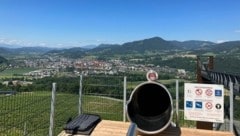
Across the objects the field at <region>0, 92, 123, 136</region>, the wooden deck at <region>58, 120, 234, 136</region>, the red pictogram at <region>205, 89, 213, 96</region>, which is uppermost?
the red pictogram at <region>205, 89, 213, 96</region>

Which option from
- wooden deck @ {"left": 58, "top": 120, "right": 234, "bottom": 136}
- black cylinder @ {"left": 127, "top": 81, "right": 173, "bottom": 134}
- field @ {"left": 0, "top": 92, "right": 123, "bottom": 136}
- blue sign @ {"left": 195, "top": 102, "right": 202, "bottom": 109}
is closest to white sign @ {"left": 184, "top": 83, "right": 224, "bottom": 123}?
blue sign @ {"left": 195, "top": 102, "right": 202, "bottom": 109}

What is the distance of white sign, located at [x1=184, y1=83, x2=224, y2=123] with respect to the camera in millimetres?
5277

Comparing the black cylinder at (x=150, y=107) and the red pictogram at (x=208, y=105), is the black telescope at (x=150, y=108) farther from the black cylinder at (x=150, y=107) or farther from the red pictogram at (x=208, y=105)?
the red pictogram at (x=208, y=105)

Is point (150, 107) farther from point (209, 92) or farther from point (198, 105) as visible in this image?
point (209, 92)

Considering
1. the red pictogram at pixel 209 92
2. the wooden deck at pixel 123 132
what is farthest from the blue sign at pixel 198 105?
the wooden deck at pixel 123 132

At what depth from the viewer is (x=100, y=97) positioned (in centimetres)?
637

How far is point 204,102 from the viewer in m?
5.35

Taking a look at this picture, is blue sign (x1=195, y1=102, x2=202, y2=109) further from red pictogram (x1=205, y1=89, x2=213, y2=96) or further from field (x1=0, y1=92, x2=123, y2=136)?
field (x1=0, y1=92, x2=123, y2=136)

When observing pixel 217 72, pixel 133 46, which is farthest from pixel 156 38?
pixel 217 72

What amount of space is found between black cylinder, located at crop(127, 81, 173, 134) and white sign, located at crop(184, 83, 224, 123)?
570 mm

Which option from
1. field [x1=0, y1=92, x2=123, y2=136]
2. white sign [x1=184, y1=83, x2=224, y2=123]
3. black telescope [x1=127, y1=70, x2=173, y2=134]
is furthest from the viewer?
white sign [x1=184, y1=83, x2=224, y2=123]

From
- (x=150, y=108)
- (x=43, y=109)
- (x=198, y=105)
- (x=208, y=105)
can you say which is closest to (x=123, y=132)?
(x=150, y=108)

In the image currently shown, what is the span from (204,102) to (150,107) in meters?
0.98

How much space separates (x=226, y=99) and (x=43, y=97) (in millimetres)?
3465
